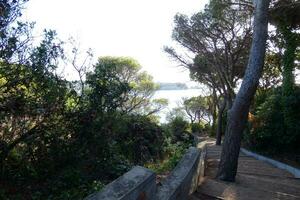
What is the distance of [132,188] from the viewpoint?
10.2 feet

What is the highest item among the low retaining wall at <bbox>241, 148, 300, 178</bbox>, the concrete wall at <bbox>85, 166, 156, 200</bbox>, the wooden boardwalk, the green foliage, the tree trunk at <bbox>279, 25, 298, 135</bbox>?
the tree trunk at <bbox>279, 25, 298, 135</bbox>

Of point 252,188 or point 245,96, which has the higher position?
point 245,96

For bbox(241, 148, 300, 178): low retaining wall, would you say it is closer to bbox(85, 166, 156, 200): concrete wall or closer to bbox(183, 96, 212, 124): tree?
bbox(85, 166, 156, 200): concrete wall

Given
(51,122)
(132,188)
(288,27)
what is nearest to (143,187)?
(132,188)

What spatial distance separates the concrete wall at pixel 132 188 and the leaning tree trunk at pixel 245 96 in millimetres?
5564

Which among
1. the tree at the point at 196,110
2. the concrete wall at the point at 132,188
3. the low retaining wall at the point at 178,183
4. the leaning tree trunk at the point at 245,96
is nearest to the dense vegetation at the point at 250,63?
the leaning tree trunk at the point at 245,96

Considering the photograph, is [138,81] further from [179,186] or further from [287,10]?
[179,186]

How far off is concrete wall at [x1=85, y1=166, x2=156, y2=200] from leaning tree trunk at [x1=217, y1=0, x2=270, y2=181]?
219 inches

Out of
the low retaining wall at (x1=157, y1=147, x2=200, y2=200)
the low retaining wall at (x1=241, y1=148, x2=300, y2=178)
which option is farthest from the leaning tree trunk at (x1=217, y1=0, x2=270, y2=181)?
the low retaining wall at (x1=241, y1=148, x2=300, y2=178)

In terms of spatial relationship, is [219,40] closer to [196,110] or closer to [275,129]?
[275,129]

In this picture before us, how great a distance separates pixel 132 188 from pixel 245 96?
20.9ft

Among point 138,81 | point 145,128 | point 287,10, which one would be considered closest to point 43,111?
point 145,128

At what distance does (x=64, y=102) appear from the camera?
593 cm

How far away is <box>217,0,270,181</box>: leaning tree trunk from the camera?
8.94 meters
